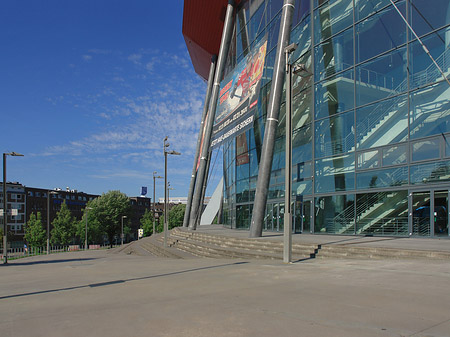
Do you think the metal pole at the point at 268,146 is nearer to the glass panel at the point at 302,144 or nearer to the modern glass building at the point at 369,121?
the modern glass building at the point at 369,121

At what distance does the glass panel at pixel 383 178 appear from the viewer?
17.8 metres

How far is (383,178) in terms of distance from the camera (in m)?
18.7

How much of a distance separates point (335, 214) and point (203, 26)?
2551 centimetres

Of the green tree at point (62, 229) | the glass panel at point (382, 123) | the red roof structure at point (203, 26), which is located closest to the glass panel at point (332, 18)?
the glass panel at point (382, 123)

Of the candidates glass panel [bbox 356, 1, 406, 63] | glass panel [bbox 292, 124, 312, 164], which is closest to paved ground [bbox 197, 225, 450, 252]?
glass panel [bbox 292, 124, 312, 164]

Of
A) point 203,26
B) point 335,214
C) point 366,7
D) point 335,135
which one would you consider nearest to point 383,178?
point 335,214

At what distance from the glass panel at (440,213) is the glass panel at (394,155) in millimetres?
2275

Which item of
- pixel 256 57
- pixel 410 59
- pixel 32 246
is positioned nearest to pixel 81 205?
pixel 32 246

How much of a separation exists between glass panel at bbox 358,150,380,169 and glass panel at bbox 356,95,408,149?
0.39 metres

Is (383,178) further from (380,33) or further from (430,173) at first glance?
(380,33)

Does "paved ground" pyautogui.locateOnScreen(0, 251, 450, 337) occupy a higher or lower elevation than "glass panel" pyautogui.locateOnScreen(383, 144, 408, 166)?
lower

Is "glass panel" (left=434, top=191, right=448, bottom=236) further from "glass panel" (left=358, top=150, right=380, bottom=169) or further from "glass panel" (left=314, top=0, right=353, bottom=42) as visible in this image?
"glass panel" (left=314, top=0, right=353, bottom=42)

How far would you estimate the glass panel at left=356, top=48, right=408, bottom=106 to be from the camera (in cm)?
1822

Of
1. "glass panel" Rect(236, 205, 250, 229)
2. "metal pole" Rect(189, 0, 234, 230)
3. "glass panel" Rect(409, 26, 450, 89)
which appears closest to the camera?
"glass panel" Rect(409, 26, 450, 89)
